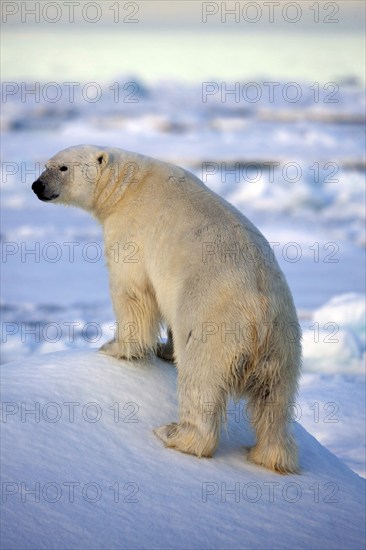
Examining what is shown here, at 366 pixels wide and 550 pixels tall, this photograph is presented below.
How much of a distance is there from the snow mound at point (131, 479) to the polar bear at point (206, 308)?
134mm

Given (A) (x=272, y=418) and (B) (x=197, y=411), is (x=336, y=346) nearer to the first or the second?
(A) (x=272, y=418)

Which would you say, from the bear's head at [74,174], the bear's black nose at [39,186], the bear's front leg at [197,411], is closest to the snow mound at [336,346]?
the bear's head at [74,174]

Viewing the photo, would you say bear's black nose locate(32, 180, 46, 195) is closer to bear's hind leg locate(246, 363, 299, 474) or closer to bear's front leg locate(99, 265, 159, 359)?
bear's front leg locate(99, 265, 159, 359)

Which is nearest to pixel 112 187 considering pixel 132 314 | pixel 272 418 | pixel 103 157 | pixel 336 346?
pixel 103 157

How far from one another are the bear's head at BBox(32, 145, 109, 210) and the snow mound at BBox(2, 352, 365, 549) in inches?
31.4

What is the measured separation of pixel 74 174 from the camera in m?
4.54

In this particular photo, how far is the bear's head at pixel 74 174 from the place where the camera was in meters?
4.51

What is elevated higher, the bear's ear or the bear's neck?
the bear's ear

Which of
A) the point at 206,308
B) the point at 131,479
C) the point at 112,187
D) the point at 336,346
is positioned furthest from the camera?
the point at 336,346

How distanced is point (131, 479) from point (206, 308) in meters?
0.73

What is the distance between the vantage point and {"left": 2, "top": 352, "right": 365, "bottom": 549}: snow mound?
10.5 feet

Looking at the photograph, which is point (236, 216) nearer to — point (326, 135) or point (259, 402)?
point (259, 402)

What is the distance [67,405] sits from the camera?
12.7 ft

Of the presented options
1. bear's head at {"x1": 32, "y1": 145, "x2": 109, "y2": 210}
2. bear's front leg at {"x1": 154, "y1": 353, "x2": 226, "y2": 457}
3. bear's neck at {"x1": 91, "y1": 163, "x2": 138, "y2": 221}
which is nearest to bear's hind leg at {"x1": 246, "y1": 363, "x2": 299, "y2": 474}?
bear's front leg at {"x1": 154, "y1": 353, "x2": 226, "y2": 457}
